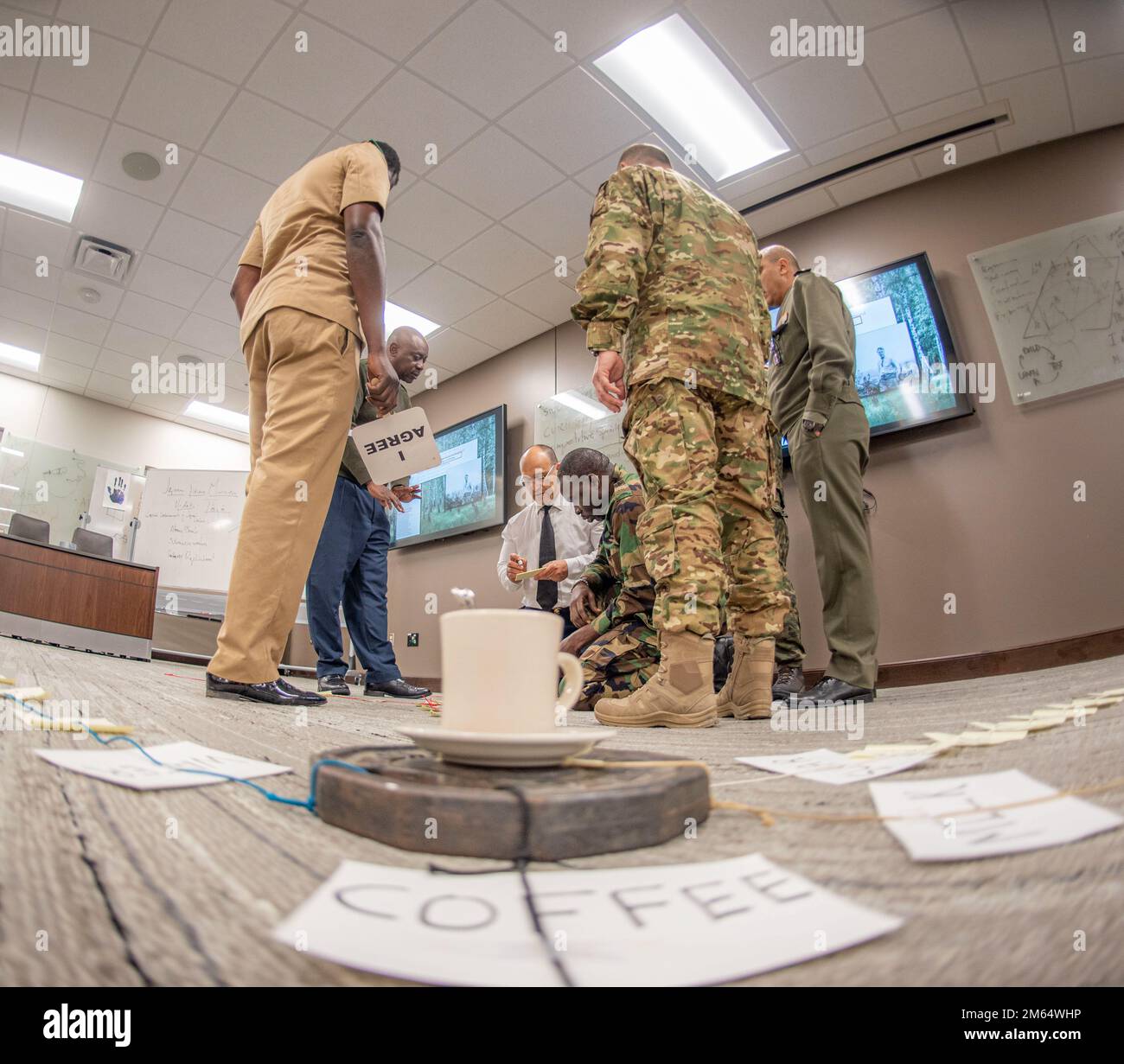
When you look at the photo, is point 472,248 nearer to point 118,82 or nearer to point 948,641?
point 118,82

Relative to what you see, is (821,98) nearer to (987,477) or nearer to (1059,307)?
(1059,307)

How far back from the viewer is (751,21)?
2195mm

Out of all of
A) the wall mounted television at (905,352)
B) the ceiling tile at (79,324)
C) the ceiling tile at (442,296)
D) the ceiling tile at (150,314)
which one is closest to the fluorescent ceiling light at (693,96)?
the wall mounted television at (905,352)

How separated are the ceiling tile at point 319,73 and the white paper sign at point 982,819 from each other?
2.92 m

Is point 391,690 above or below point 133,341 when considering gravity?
below

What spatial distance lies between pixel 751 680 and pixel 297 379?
43.3 inches

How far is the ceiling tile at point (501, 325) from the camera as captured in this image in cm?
387

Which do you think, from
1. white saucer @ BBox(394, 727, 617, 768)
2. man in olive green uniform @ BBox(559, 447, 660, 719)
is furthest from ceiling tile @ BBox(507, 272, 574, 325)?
white saucer @ BBox(394, 727, 617, 768)

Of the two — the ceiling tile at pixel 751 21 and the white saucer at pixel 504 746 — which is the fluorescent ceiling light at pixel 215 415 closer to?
the ceiling tile at pixel 751 21

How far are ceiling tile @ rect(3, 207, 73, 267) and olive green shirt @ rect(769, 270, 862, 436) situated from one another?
3.81 m

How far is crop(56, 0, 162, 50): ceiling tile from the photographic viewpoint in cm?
220

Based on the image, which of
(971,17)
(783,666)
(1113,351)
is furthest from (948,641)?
(971,17)

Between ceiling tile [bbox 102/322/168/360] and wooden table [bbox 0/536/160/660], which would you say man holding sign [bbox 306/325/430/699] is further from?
ceiling tile [bbox 102/322/168/360]

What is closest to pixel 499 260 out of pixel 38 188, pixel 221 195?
pixel 221 195
